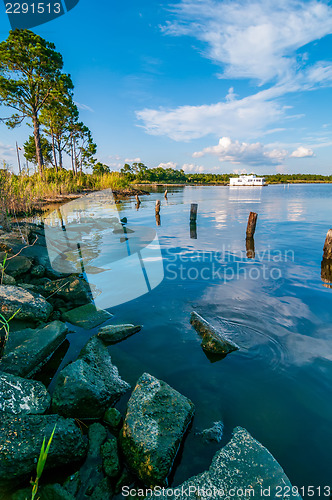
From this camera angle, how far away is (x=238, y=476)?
84.4 inches

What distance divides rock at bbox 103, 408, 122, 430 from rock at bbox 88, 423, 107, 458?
12cm

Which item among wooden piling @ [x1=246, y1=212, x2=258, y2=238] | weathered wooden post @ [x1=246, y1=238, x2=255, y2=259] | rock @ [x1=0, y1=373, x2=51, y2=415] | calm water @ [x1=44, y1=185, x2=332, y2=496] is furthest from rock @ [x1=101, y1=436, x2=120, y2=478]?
wooden piling @ [x1=246, y1=212, x2=258, y2=238]

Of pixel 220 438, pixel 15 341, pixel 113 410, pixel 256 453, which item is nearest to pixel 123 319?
pixel 15 341

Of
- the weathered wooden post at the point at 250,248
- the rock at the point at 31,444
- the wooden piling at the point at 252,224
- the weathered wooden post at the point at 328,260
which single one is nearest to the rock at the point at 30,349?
the rock at the point at 31,444

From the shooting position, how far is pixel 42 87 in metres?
31.7

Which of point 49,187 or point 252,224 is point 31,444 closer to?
point 252,224

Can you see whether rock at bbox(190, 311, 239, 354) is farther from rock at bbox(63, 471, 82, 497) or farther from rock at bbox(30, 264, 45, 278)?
rock at bbox(30, 264, 45, 278)

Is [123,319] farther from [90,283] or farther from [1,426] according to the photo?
[1,426]

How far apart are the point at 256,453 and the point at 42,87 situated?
136 feet

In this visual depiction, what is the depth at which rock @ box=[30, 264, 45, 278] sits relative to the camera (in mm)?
7111

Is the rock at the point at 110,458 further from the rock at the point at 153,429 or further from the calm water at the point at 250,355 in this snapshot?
the calm water at the point at 250,355

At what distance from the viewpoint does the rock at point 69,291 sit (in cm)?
602

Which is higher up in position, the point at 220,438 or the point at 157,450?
the point at 157,450

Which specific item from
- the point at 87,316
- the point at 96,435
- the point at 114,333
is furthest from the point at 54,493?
the point at 87,316
